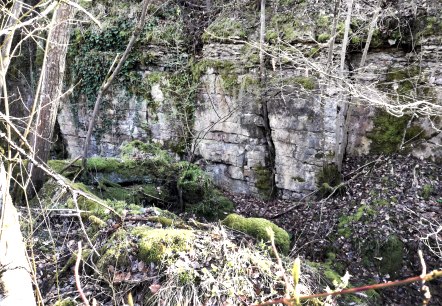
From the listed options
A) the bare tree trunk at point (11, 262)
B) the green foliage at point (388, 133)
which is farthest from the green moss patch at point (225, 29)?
the bare tree trunk at point (11, 262)

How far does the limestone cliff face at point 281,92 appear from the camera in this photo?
638cm

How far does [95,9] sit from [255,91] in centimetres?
572

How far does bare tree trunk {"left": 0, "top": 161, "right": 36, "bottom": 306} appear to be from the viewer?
4.83 ft

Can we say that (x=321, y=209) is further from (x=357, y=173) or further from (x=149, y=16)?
(x=149, y=16)

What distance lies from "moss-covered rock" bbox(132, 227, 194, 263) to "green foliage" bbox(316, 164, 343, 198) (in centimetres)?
428

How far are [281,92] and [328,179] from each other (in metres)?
2.00

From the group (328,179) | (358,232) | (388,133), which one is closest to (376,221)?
(358,232)

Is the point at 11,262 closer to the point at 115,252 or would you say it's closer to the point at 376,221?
the point at 115,252

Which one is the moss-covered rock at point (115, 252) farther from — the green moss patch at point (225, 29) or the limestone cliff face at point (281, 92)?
the green moss patch at point (225, 29)

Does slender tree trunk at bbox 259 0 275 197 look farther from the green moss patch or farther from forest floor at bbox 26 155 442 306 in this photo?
forest floor at bbox 26 155 442 306

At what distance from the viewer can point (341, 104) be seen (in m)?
6.68

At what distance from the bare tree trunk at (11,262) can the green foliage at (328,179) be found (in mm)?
6007

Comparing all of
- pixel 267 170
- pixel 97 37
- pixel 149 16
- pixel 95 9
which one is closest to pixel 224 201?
pixel 267 170

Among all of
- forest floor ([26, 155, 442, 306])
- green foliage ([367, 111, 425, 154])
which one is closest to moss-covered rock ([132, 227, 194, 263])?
Answer: forest floor ([26, 155, 442, 306])
